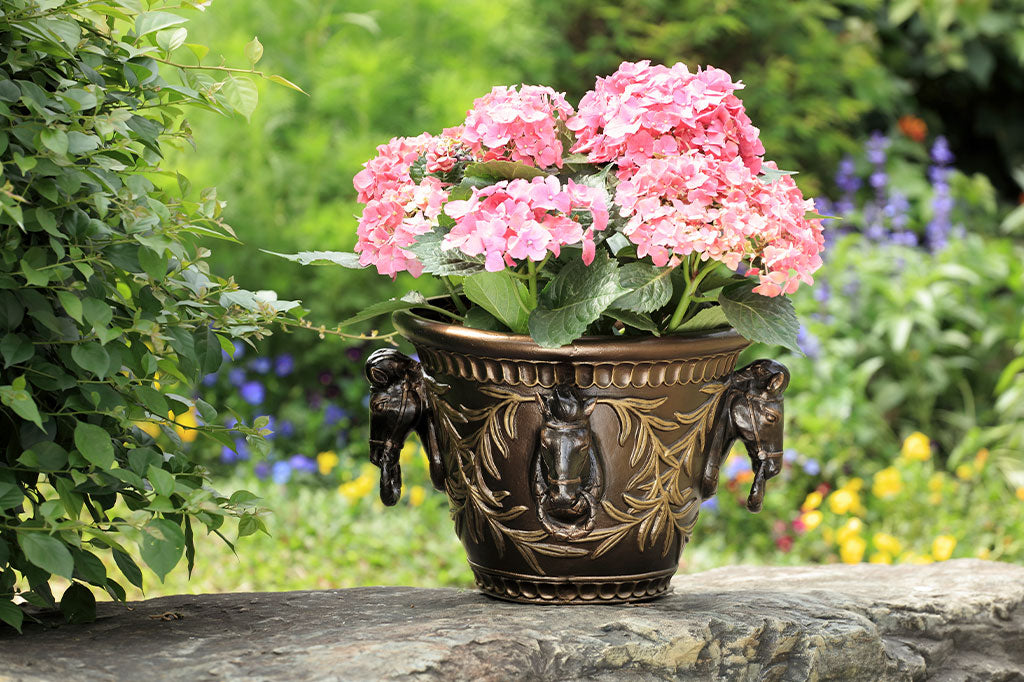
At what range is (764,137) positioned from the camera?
545 cm

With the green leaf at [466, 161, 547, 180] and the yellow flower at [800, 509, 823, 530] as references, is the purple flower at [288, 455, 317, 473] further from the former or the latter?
the green leaf at [466, 161, 547, 180]

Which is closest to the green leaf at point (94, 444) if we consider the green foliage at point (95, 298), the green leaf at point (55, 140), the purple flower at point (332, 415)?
the green foliage at point (95, 298)

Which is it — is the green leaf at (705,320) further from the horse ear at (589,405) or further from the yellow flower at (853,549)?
the yellow flower at (853,549)

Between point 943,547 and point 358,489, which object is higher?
point 358,489

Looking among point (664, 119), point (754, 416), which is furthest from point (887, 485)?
point (664, 119)

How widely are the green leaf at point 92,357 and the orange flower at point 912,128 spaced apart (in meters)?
5.35

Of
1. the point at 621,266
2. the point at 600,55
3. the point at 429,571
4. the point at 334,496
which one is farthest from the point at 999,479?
the point at 600,55

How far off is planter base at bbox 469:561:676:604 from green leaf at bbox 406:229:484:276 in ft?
1.59

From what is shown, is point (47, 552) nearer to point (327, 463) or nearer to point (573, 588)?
point (573, 588)

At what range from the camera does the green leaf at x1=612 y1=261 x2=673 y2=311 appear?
154 centimetres

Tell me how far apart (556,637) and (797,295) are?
3225mm

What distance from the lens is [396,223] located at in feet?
5.43

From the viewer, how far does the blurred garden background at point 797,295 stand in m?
3.35

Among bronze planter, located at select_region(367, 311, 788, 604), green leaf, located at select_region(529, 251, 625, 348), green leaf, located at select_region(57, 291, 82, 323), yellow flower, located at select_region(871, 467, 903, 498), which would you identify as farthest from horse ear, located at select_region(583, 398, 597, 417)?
yellow flower, located at select_region(871, 467, 903, 498)
